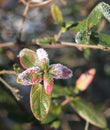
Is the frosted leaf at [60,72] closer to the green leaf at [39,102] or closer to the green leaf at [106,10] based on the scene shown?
the green leaf at [39,102]

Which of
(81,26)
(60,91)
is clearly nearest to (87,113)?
(60,91)

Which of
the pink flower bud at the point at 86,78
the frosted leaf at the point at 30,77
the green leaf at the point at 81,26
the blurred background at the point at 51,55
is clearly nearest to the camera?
the frosted leaf at the point at 30,77

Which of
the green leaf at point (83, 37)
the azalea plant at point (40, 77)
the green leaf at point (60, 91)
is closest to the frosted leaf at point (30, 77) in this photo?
the azalea plant at point (40, 77)

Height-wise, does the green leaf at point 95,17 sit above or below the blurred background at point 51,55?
above

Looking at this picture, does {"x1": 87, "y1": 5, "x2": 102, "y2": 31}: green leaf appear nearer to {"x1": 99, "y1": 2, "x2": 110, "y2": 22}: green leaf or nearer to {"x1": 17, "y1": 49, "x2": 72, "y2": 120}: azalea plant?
{"x1": 99, "y1": 2, "x2": 110, "y2": 22}: green leaf

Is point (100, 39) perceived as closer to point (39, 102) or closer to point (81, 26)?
point (81, 26)
